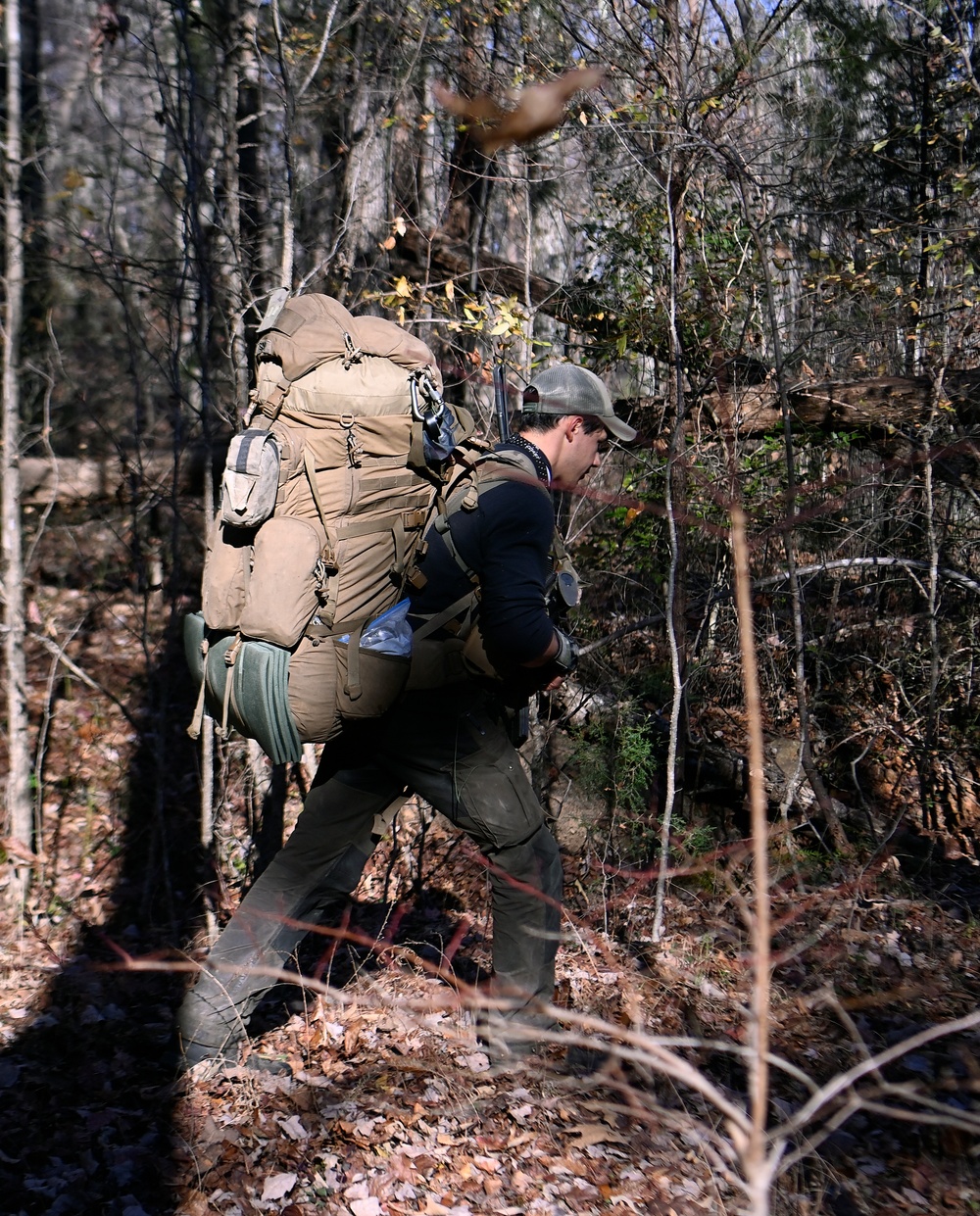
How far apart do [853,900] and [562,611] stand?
6.81 feet

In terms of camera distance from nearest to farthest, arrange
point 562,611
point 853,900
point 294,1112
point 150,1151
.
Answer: point 150,1151 → point 294,1112 → point 562,611 → point 853,900

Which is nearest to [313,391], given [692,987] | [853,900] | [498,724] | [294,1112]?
[498,724]

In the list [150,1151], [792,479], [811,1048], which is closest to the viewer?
[150,1151]

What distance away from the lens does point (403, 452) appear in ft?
10.5

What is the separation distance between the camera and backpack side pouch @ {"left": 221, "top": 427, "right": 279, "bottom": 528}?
2.96 meters

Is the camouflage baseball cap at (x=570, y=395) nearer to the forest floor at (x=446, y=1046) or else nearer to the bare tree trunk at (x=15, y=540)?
the forest floor at (x=446, y=1046)

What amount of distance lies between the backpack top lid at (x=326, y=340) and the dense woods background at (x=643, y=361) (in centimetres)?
124

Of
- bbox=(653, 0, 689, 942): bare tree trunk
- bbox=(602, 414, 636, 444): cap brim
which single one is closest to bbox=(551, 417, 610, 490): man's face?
bbox=(602, 414, 636, 444): cap brim

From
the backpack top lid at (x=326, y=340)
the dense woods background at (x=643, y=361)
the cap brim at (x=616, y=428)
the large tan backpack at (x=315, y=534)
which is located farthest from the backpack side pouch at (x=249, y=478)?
the dense woods background at (x=643, y=361)

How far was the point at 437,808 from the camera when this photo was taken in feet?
10.9

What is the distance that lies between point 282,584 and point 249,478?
0.35 metres

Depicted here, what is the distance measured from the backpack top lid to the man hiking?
480 millimetres

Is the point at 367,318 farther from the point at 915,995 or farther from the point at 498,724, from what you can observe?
the point at 915,995

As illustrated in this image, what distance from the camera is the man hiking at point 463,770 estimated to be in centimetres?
313
